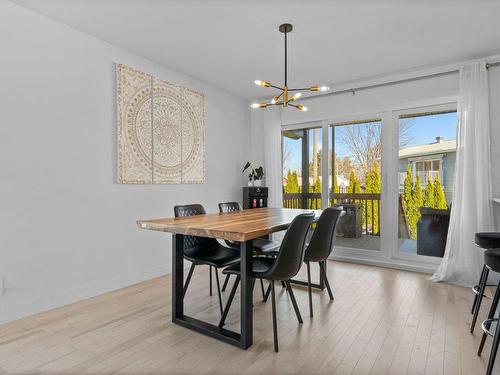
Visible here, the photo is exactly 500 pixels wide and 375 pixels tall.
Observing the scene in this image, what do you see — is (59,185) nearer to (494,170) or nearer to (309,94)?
(309,94)

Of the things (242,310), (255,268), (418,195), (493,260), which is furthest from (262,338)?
(418,195)

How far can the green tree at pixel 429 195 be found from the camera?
3871 millimetres

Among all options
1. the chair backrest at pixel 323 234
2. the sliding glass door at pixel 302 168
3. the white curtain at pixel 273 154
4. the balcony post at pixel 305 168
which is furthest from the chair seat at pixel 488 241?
the white curtain at pixel 273 154

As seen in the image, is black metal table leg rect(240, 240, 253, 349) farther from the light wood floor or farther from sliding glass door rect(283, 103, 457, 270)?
sliding glass door rect(283, 103, 457, 270)

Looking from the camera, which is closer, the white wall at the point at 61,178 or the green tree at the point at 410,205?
the white wall at the point at 61,178

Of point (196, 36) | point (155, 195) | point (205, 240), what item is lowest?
point (205, 240)

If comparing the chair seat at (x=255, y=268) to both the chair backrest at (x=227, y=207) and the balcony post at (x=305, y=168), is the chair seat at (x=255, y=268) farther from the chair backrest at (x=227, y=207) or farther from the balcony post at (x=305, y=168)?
the balcony post at (x=305, y=168)

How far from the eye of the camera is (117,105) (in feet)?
10.4

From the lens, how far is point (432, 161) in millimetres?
3861

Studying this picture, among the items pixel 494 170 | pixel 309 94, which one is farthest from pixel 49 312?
pixel 494 170

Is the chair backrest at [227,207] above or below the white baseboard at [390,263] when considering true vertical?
above

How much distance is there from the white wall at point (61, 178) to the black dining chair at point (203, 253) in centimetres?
85

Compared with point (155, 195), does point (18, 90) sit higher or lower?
higher

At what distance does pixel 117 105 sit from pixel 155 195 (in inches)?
42.1
